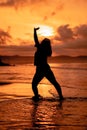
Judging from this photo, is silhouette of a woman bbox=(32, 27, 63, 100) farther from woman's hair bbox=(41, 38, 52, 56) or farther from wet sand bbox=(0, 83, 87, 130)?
wet sand bbox=(0, 83, 87, 130)

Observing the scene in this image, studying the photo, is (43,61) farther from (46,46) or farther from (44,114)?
(44,114)

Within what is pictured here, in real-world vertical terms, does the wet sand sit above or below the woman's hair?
below

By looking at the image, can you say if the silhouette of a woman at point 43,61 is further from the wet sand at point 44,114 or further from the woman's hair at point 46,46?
the wet sand at point 44,114

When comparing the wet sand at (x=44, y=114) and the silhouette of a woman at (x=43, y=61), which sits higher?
the silhouette of a woman at (x=43, y=61)

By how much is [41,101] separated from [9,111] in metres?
2.40

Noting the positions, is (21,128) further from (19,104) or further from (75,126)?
(19,104)

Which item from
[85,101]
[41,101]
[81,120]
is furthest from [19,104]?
[81,120]

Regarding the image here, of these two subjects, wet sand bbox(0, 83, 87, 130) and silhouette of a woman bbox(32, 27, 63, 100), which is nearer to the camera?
wet sand bbox(0, 83, 87, 130)

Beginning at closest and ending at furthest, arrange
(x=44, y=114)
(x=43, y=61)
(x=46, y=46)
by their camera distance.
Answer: (x=44, y=114) < (x=46, y=46) < (x=43, y=61)

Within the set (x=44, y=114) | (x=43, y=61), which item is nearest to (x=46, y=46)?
(x=43, y=61)

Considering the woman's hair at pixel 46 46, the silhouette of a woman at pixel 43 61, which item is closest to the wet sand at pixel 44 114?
the silhouette of a woman at pixel 43 61

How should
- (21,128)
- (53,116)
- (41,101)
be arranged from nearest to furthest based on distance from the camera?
1. (21,128)
2. (53,116)
3. (41,101)

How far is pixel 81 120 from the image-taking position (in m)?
8.49

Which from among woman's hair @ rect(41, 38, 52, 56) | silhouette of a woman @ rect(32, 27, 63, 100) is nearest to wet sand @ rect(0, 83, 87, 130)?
silhouette of a woman @ rect(32, 27, 63, 100)
